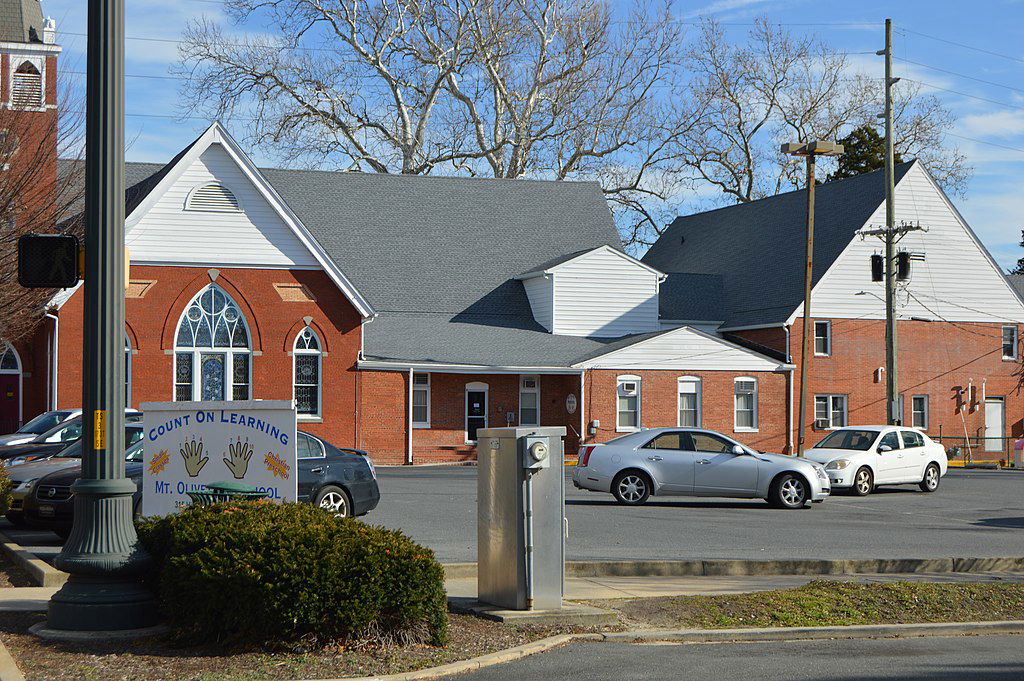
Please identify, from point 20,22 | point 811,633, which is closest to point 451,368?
point 20,22

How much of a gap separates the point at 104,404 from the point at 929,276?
143 ft

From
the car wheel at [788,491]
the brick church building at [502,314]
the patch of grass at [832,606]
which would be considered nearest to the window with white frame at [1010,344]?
the brick church building at [502,314]

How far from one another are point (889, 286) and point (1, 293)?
26500mm

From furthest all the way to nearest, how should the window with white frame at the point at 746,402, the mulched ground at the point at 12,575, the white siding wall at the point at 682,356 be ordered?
the window with white frame at the point at 746,402 < the white siding wall at the point at 682,356 < the mulched ground at the point at 12,575

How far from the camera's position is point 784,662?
32.3ft

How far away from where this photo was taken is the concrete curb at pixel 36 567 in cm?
1295

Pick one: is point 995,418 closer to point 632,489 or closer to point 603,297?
point 603,297

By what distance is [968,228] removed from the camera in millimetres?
49312

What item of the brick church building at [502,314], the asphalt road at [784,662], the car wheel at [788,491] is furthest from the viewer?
the brick church building at [502,314]

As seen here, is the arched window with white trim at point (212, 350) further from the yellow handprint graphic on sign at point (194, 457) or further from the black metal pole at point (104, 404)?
the black metal pole at point (104, 404)

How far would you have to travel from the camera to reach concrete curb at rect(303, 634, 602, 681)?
8.90 m

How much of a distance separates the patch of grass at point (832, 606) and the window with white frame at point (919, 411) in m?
36.8

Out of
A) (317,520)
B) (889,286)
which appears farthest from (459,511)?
(889,286)

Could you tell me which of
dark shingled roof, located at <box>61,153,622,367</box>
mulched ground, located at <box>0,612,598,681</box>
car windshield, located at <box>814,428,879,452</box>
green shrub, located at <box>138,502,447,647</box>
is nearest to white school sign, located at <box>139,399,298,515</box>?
green shrub, located at <box>138,502,447,647</box>
